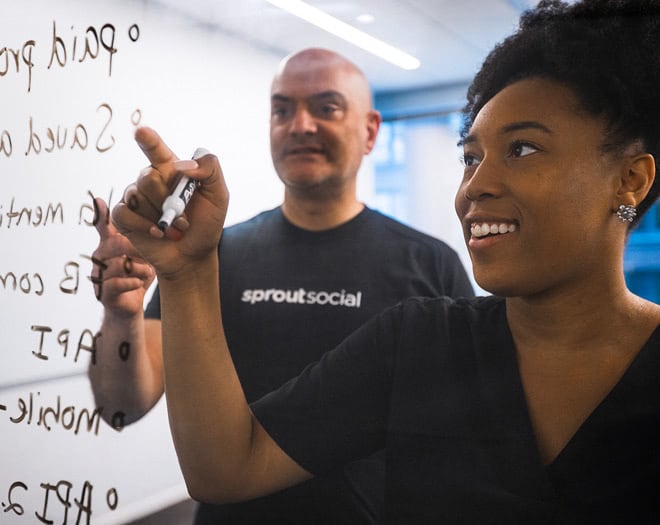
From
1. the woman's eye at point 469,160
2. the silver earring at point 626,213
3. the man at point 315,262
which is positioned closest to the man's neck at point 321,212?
the man at point 315,262

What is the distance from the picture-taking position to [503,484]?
497 mm

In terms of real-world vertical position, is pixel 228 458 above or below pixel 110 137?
below

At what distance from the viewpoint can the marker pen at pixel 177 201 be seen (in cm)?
51

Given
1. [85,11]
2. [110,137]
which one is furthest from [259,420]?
[85,11]

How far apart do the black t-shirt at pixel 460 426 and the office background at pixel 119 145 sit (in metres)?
0.09

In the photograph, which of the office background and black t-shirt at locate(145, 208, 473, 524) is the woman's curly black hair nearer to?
the office background

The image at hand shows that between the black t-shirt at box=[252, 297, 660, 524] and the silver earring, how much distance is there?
9 centimetres

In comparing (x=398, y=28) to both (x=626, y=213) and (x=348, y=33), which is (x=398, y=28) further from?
(x=626, y=213)

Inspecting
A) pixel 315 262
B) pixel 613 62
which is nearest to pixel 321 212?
pixel 315 262

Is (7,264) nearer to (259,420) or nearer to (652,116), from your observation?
(259,420)

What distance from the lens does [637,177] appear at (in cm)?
46

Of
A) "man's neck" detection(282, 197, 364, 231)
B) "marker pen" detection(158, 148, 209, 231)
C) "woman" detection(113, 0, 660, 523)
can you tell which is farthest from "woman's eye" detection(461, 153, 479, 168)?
"marker pen" detection(158, 148, 209, 231)

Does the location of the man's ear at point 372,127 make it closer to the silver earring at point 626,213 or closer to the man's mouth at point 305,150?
the man's mouth at point 305,150

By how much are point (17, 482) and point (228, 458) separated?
0.28 m
